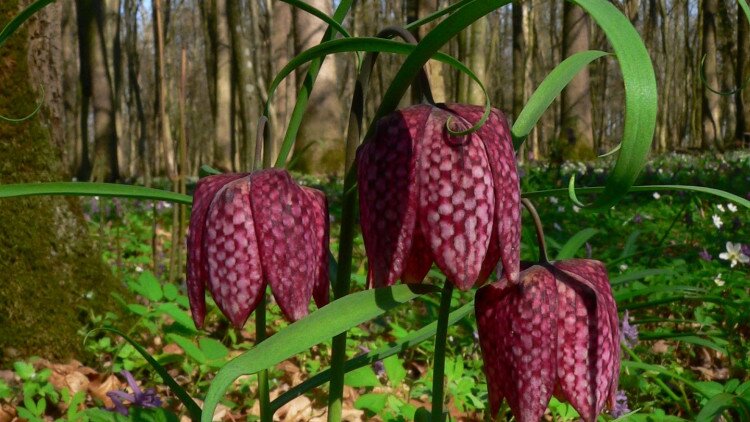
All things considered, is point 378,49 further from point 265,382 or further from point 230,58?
point 230,58

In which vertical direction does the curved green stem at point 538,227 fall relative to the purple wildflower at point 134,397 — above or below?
above

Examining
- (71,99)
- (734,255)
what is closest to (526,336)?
(734,255)

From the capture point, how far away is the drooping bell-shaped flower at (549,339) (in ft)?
2.69

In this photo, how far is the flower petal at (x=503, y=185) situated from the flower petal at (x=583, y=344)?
9 cm

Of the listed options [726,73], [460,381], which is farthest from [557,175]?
[726,73]

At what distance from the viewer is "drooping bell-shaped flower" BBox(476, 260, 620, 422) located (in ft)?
2.69

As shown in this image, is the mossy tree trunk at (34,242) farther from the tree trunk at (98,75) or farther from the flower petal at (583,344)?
the tree trunk at (98,75)

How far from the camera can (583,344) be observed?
828 millimetres

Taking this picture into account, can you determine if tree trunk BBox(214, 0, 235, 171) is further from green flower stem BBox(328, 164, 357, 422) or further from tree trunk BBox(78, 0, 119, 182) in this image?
green flower stem BBox(328, 164, 357, 422)

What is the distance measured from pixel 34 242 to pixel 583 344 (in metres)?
1.52

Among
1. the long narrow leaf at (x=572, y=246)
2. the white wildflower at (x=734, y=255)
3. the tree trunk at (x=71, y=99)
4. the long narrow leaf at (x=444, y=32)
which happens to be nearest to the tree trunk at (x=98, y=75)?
the tree trunk at (x=71, y=99)

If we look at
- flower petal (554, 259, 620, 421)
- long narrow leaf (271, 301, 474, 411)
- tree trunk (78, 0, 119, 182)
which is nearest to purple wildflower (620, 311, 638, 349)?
long narrow leaf (271, 301, 474, 411)

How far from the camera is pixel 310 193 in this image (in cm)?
90

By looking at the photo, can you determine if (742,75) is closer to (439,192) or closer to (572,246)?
(572,246)
